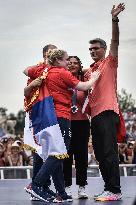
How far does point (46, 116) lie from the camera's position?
7.36 m

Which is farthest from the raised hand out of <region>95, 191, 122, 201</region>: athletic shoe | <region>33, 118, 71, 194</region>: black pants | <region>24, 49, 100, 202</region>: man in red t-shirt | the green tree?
the green tree

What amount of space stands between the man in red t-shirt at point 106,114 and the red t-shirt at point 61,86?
0.42 metres

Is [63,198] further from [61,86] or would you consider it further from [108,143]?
[61,86]

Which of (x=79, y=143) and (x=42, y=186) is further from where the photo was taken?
(x=79, y=143)

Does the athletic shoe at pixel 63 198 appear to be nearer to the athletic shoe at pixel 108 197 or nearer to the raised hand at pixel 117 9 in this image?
the athletic shoe at pixel 108 197

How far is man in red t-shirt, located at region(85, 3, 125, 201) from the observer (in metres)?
7.66

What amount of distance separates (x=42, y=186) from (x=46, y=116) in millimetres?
800

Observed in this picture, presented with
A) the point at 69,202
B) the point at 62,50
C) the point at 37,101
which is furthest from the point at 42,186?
the point at 62,50

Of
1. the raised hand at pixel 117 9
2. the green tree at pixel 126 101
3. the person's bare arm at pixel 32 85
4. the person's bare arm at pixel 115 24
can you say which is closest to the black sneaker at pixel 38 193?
the person's bare arm at pixel 32 85

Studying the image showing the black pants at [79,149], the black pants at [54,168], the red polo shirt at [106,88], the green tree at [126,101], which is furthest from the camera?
the green tree at [126,101]

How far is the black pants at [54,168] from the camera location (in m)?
7.32

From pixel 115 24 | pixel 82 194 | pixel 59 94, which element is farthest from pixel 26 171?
pixel 115 24

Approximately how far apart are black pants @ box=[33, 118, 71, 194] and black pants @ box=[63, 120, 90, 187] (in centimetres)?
56

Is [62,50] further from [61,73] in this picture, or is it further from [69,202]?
→ [69,202]
